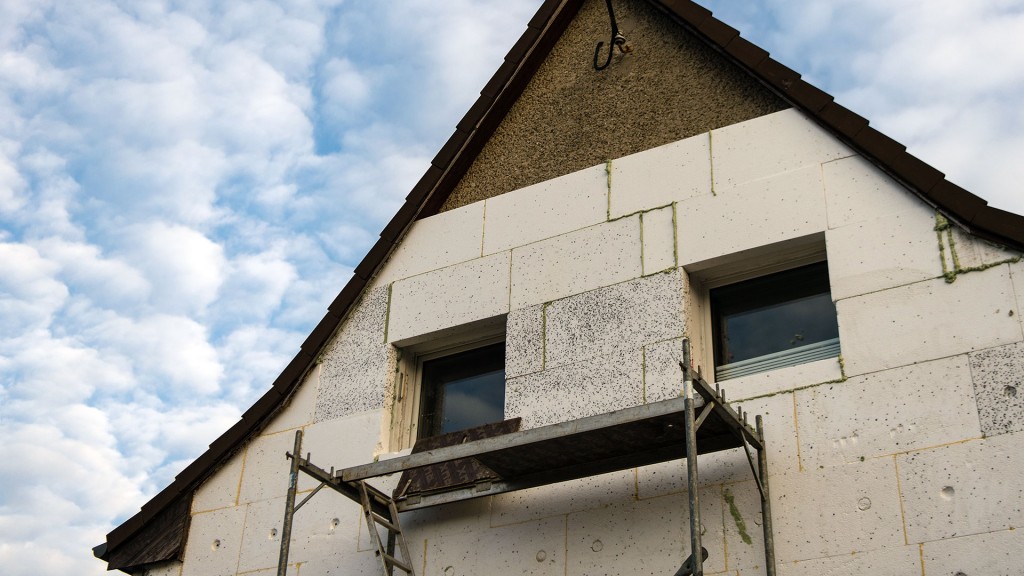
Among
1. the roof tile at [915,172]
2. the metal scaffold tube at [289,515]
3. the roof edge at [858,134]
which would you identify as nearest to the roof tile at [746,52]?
the roof edge at [858,134]

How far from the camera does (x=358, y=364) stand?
376 inches

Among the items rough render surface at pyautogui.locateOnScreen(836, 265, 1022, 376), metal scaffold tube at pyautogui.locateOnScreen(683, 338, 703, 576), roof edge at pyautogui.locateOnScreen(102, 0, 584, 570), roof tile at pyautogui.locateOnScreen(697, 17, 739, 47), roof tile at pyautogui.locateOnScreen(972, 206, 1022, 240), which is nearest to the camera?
metal scaffold tube at pyautogui.locateOnScreen(683, 338, 703, 576)

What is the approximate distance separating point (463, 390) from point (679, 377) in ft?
6.73

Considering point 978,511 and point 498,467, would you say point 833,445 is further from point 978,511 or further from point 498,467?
point 498,467

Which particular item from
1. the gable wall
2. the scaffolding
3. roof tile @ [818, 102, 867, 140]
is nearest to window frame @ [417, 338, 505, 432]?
the gable wall

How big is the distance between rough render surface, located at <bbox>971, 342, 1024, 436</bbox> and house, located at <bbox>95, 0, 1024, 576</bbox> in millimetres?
13

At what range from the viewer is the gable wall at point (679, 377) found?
6.89 m

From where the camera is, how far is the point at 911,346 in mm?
7289

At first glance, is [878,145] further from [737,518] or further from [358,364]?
[358,364]

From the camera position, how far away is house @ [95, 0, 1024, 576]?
7.01 metres

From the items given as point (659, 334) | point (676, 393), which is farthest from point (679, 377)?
point (659, 334)

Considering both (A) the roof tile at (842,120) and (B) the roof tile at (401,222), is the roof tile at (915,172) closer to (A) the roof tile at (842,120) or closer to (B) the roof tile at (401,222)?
(A) the roof tile at (842,120)

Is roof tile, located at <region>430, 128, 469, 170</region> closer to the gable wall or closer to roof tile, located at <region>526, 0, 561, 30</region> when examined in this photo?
the gable wall

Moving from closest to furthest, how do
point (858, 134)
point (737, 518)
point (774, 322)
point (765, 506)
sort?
point (765, 506)
point (737, 518)
point (858, 134)
point (774, 322)
